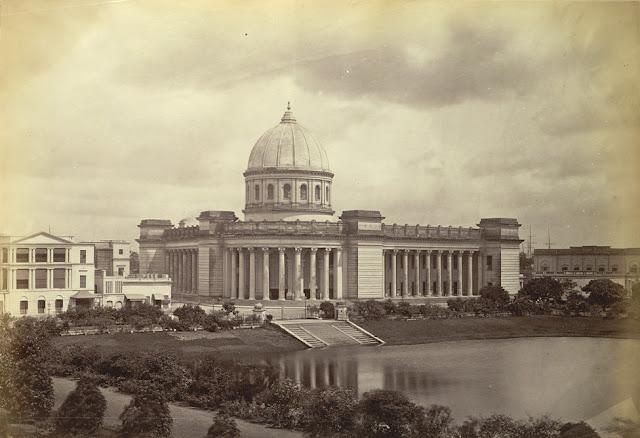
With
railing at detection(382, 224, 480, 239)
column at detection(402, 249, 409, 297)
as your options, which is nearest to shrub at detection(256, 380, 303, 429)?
railing at detection(382, 224, 480, 239)

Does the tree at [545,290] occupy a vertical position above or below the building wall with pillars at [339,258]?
below

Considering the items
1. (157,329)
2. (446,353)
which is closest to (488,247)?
(446,353)

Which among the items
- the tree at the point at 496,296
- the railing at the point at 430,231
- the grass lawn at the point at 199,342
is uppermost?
the railing at the point at 430,231

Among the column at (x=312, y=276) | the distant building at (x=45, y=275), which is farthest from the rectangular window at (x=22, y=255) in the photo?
the column at (x=312, y=276)

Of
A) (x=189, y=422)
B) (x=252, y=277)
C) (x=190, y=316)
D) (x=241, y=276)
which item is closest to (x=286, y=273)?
(x=252, y=277)

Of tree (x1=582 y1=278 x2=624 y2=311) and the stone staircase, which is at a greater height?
tree (x1=582 y1=278 x2=624 y2=311)

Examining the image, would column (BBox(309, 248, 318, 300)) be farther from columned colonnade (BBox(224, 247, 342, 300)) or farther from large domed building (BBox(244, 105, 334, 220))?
large domed building (BBox(244, 105, 334, 220))

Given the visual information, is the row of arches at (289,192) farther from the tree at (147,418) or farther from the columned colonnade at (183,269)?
the tree at (147,418)
